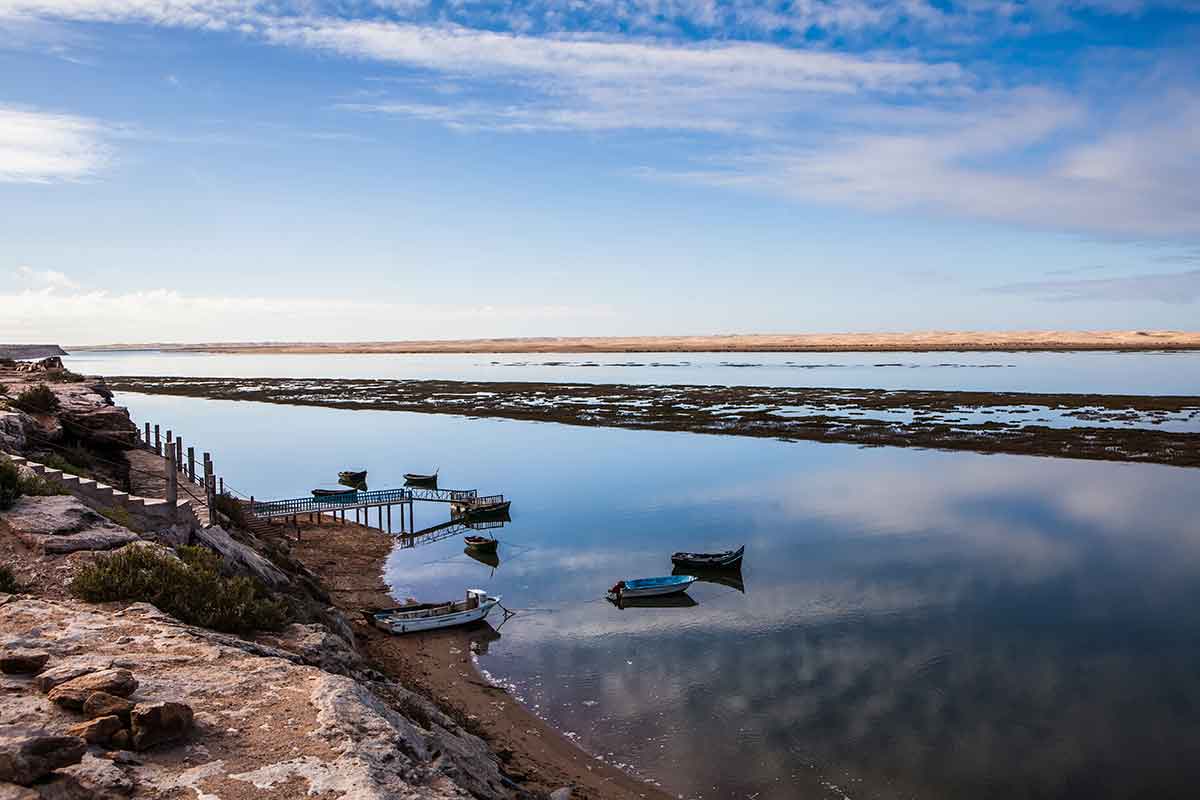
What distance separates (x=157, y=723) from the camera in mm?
7492

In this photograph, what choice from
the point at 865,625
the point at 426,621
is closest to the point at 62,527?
the point at 426,621

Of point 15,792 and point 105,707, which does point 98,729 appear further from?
point 15,792

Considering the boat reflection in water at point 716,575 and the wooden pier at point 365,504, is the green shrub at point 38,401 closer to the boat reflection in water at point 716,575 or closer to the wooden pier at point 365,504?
the wooden pier at point 365,504

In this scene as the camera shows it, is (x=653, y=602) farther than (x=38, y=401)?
Yes

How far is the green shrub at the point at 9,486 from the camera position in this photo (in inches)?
530

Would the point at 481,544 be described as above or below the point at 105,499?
below

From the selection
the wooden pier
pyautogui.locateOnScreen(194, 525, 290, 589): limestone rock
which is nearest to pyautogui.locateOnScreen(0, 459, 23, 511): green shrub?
pyautogui.locateOnScreen(194, 525, 290, 589): limestone rock

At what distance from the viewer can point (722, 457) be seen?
55.0 metres

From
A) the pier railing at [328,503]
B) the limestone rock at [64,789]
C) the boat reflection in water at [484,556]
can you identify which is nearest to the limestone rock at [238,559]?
the limestone rock at [64,789]

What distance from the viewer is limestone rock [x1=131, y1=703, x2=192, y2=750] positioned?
7382 mm

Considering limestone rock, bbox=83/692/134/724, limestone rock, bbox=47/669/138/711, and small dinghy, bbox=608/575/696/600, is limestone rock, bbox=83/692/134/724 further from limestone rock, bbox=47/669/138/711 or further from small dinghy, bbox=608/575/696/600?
A: small dinghy, bbox=608/575/696/600

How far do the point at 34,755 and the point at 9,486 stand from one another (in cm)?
961

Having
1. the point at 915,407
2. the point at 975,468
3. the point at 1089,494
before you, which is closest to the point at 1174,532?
→ the point at 1089,494

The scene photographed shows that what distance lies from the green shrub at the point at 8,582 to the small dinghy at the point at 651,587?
58.9 ft
